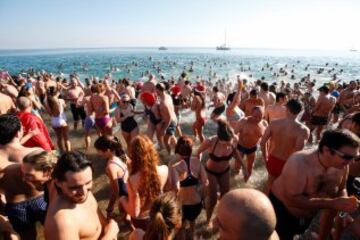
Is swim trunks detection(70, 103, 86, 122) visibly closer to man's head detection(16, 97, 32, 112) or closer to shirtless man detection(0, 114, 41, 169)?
man's head detection(16, 97, 32, 112)

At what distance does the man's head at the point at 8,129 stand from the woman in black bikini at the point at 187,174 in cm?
188

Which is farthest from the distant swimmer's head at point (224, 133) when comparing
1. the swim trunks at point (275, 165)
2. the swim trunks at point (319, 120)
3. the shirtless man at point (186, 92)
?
the shirtless man at point (186, 92)

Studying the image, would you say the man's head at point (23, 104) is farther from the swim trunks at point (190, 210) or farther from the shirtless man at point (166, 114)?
the swim trunks at point (190, 210)

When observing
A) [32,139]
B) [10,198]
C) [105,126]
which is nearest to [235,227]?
[10,198]

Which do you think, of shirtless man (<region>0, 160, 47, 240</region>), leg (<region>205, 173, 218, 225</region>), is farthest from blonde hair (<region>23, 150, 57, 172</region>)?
leg (<region>205, 173, 218, 225</region>)

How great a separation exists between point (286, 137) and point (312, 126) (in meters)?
5.17

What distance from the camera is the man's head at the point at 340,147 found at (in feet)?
7.62

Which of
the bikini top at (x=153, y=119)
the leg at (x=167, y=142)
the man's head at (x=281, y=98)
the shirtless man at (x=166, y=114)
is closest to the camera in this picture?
the shirtless man at (x=166, y=114)

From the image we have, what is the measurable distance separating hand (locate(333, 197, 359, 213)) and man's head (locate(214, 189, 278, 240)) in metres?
1.28

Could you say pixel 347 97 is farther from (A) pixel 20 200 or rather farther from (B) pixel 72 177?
(A) pixel 20 200

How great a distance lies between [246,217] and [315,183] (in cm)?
156

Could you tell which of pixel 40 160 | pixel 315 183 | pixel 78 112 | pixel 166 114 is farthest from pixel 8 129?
pixel 78 112

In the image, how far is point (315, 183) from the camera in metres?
2.67

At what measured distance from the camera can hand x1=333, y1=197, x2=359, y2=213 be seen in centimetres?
235
